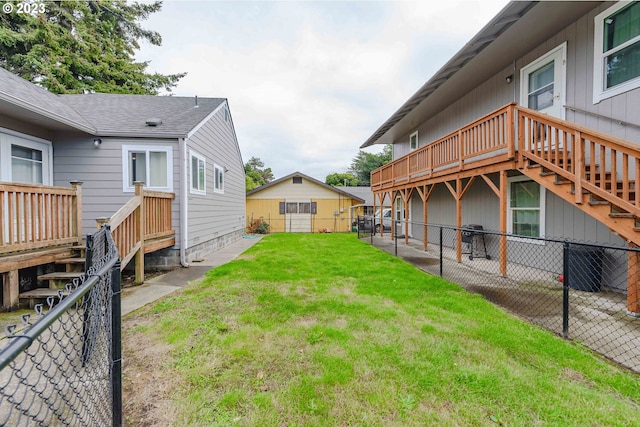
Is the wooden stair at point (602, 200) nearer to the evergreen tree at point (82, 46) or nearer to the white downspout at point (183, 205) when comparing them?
the white downspout at point (183, 205)

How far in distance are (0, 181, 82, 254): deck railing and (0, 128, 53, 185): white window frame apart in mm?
1707

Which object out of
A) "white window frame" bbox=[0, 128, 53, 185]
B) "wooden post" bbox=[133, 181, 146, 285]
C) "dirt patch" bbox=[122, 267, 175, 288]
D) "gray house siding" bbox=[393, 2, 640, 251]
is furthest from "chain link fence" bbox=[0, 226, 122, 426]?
"gray house siding" bbox=[393, 2, 640, 251]

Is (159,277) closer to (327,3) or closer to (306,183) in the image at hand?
(327,3)

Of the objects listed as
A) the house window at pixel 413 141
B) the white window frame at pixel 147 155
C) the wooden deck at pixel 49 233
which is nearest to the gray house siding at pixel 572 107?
the house window at pixel 413 141

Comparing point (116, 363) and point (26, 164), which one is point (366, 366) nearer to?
point (116, 363)

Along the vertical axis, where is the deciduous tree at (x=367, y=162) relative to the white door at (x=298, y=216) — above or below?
above

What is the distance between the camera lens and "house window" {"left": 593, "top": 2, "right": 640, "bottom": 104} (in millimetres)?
4301

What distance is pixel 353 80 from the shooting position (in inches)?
691

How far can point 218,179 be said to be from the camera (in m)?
10.2

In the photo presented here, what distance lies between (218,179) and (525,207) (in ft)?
31.3

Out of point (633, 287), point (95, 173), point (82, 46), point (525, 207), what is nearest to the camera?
point (633, 287)

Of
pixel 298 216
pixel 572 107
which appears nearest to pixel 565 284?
pixel 572 107

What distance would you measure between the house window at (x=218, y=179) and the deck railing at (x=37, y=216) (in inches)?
188

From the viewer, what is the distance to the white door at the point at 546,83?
5.52 meters
